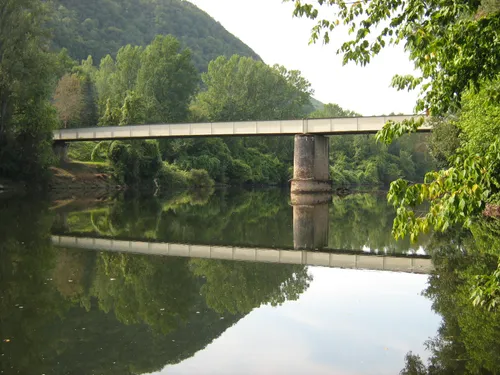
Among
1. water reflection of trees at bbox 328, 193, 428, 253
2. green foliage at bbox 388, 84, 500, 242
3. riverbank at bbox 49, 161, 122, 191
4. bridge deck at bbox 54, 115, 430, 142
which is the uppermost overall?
bridge deck at bbox 54, 115, 430, 142

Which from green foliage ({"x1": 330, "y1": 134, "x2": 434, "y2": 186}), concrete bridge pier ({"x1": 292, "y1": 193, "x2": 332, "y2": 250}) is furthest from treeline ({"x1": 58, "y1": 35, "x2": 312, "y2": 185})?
concrete bridge pier ({"x1": 292, "y1": 193, "x2": 332, "y2": 250})

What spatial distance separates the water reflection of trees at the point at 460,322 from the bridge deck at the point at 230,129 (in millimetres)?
31897

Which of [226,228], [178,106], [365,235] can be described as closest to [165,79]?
[178,106]

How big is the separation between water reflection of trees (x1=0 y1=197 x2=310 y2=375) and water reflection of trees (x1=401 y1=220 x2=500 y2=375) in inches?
90.1

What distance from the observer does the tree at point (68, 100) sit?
61875 mm

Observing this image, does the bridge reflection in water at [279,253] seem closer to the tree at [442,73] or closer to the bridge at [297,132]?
the tree at [442,73]

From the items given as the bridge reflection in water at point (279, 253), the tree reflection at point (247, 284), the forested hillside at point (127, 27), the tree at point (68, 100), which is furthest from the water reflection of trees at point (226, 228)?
the forested hillside at point (127, 27)

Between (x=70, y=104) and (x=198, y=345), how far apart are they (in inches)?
2388

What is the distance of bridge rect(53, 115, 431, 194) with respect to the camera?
147 feet

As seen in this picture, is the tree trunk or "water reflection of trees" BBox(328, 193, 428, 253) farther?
the tree trunk

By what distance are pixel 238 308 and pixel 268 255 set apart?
16.9 ft

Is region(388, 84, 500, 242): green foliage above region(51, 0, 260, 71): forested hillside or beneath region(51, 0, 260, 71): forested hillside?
beneath

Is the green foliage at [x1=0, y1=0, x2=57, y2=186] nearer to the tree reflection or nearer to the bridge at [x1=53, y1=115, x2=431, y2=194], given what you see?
the bridge at [x1=53, y1=115, x2=431, y2=194]

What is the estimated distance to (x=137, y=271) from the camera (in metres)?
10.5
